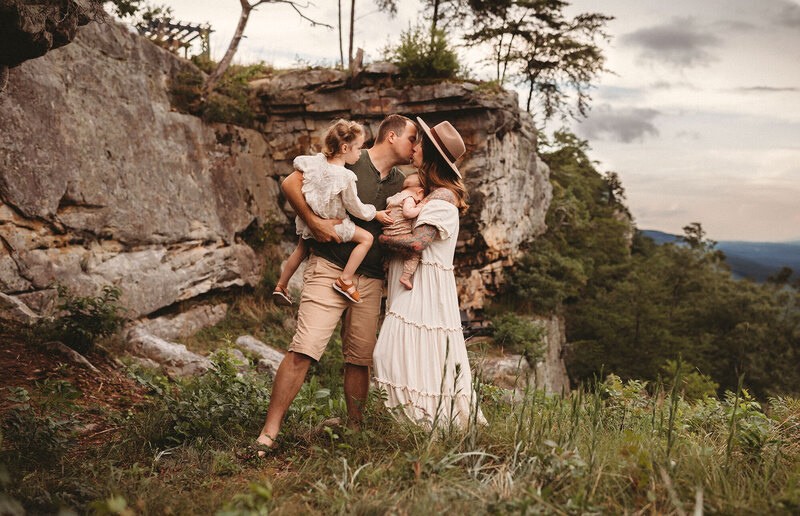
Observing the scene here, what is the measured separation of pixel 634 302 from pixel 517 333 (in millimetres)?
13570

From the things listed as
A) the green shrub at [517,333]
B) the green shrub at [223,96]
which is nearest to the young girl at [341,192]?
the green shrub at [223,96]

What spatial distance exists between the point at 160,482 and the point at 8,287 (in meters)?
5.24

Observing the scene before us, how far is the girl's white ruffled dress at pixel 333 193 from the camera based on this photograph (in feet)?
10.4

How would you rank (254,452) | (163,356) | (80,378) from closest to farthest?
(254,452)
(80,378)
(163,356)

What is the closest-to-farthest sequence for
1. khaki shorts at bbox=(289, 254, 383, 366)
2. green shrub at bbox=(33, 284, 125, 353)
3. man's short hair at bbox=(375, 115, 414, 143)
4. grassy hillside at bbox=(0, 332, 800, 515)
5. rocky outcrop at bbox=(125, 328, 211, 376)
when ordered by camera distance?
1. grassy hillside at bbox=(0, 332, 800, 515)
2. khaki shorts at bbox=(289, 254, 383, 366)
3. man's short hair at bbox=(375, 115, 414, 143)
4. green shrub at bbox=(33, 284, 125, 353)
5. rocky outcrop at bbox=(125, 328, 211, 376)

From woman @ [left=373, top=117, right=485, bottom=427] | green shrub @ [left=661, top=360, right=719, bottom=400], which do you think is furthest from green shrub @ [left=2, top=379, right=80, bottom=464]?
green shrub @ [left=661, top=360, right=719, bottom=400]

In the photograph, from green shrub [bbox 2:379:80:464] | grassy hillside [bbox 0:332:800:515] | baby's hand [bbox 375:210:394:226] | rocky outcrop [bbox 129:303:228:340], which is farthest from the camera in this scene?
rocky outcrop [bbox 129:303:228:340]

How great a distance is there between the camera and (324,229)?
3.18 meters

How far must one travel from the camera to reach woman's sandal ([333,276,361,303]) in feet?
10.5

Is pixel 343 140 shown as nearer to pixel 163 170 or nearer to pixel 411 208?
pixel 411 208

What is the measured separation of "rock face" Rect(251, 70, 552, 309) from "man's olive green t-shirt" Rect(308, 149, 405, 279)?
23.7ft

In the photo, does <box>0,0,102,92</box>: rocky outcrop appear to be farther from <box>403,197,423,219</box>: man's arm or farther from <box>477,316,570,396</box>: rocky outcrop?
→ <box>477,316,570,396</box>: rocky outcrop

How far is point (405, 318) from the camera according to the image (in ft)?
10.3

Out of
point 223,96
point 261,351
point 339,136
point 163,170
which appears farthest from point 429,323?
point 223,96
